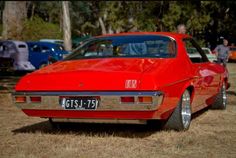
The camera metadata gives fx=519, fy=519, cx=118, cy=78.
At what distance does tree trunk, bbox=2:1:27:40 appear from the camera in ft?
101

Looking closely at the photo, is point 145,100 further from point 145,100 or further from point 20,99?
point 20,99


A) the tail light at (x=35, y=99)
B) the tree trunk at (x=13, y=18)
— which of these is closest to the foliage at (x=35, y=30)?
the tree trunk at (x=13, y=18)

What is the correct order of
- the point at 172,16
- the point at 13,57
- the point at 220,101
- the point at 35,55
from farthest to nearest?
the point at 172,16 < the point at 35,55 < the point at 13,57 < the point at 220,101

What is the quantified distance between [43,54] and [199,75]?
55.0 ft

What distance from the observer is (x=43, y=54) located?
23.5m

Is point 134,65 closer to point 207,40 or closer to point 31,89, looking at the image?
point 31,89

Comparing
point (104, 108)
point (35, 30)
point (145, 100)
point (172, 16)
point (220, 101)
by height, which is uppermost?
point (145, 100)

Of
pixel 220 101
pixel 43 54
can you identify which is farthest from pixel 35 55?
pixel 220 101

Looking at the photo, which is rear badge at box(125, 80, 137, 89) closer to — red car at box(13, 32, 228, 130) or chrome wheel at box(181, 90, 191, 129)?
red car at box(13, 32, 228, 130)

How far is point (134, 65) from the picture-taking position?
6.35 m

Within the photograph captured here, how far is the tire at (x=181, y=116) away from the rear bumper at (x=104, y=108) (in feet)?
0.91

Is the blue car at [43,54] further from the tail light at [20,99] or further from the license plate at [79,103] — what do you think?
→ the license plate at [79,103]

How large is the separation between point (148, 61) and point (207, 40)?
138 ft

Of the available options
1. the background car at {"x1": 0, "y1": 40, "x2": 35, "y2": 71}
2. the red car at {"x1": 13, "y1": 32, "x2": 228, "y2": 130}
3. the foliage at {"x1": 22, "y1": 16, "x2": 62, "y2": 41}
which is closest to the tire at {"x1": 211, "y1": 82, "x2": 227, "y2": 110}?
the red car at {"x1": 13, "y1": 32, "x2": 228, "y2": 130}
